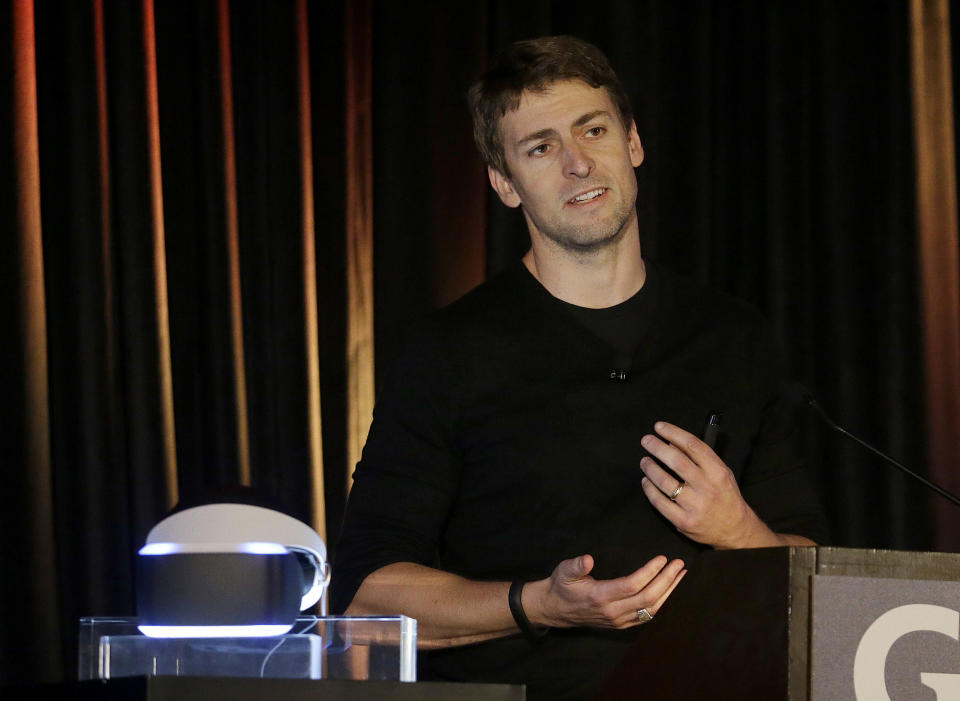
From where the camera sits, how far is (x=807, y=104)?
8.86 ft

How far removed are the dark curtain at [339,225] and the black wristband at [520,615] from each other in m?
0.94

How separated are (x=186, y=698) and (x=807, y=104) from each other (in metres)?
2.23

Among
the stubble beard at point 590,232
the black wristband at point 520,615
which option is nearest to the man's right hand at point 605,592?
the black wristband at point 520,615

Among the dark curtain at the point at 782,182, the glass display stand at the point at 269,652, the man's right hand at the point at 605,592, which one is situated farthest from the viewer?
the dark curtain at the point at 782,182

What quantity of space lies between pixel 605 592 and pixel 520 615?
0.59 feet

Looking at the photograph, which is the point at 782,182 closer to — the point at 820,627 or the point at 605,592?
the point at 605,592

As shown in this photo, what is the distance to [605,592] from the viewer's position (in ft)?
4.50

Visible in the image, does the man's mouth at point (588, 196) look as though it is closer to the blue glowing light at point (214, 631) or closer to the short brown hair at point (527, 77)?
the short brown hair at point (527, 77)

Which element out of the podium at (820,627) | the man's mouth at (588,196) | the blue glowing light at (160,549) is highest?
the man's mouth at (588,196)

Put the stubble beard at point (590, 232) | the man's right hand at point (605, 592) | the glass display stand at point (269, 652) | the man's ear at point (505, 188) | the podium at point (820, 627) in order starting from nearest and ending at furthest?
the podium at point (820, 627) < the glass display stand at point (269, 652) < the man's right hand at point (605, 592) < the stubble beard at point (590, 232) < the man's ear at point (505, 188)

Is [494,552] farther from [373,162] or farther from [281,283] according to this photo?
[373,162]

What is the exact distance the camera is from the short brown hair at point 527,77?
6.29 feet

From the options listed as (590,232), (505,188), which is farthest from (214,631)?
(505,188)

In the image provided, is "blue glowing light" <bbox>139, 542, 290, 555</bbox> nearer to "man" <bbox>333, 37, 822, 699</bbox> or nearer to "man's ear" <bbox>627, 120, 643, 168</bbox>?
"man" <bbox>333, 37, 822, 699</bbox>
